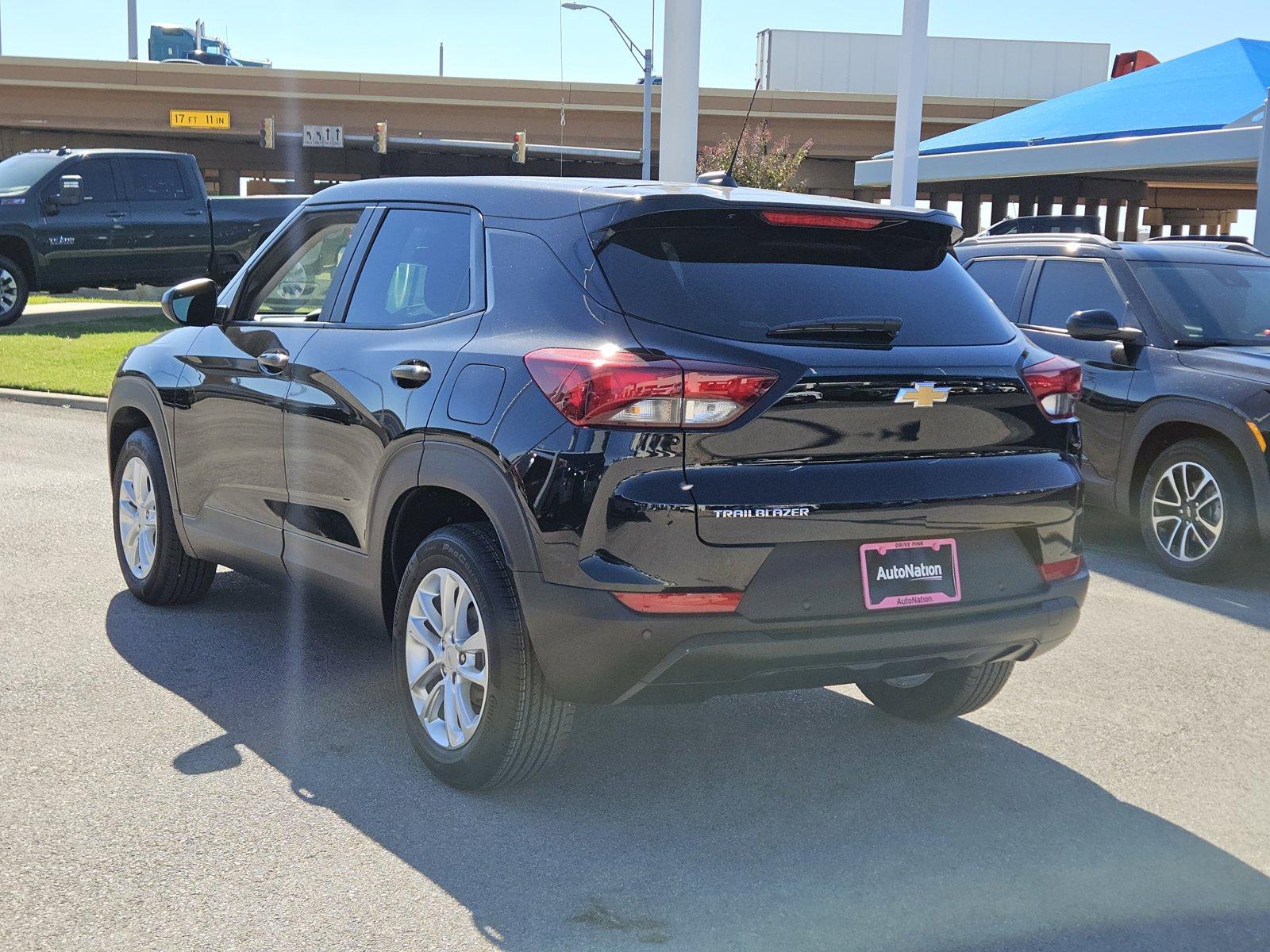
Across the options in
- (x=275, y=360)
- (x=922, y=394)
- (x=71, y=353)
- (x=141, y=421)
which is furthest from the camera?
(x=71, y=353)

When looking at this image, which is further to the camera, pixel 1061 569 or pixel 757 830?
pixel 1061 569

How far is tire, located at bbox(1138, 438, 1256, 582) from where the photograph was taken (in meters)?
7.75

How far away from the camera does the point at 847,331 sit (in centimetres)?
418

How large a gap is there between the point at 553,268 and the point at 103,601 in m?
3.45

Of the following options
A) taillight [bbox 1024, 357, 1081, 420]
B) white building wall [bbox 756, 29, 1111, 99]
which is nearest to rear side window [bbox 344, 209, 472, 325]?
taillight [bbox 1024, 357, 1081, 420]

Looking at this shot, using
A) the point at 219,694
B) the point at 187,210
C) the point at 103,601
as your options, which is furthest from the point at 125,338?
the point at 219,694

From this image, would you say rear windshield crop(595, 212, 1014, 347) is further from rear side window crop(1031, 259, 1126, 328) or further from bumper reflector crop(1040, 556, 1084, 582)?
rear side window crop(1031, 259, 1126, 328)

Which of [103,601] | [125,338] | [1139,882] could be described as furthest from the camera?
[125,338]

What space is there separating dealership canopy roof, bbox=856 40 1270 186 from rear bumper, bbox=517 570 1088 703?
58.6 ft

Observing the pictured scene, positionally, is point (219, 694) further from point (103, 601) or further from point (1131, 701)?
point (1131, 701)

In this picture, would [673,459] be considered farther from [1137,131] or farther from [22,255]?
[1137,131]

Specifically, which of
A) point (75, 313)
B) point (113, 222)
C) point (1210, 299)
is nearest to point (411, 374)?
point (1210, 299)

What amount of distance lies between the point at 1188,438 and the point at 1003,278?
1.94m

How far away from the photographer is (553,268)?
4312 mm
